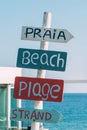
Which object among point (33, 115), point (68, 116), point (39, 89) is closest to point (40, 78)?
point (39, 89)

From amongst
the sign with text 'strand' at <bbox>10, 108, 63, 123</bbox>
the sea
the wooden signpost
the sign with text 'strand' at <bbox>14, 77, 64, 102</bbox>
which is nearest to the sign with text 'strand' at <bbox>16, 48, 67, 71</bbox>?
the wooden signpost

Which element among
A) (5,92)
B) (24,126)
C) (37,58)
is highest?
(37,58)

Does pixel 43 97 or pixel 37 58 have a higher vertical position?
pixel 37 58

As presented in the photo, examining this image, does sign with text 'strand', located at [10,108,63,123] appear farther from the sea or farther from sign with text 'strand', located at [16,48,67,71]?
the sea

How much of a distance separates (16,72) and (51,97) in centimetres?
712

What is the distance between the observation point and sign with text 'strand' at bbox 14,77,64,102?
25.4 ft

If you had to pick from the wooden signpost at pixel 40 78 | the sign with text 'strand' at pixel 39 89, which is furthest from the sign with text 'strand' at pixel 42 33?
the sign with text 'strand' at pixel 39 89

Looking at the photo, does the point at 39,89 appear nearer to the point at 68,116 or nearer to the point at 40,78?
the point at 40,78

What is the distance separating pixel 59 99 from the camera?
7.68 meters

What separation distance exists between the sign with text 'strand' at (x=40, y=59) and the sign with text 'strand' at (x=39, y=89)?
0.61ft

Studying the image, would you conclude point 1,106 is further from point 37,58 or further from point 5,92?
point 37,58

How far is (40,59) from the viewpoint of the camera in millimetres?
7863

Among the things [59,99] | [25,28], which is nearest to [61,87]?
[59,99]

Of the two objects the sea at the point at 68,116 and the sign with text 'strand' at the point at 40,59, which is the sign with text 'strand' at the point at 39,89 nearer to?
the sign with text 'strand' at the point at 40,59
